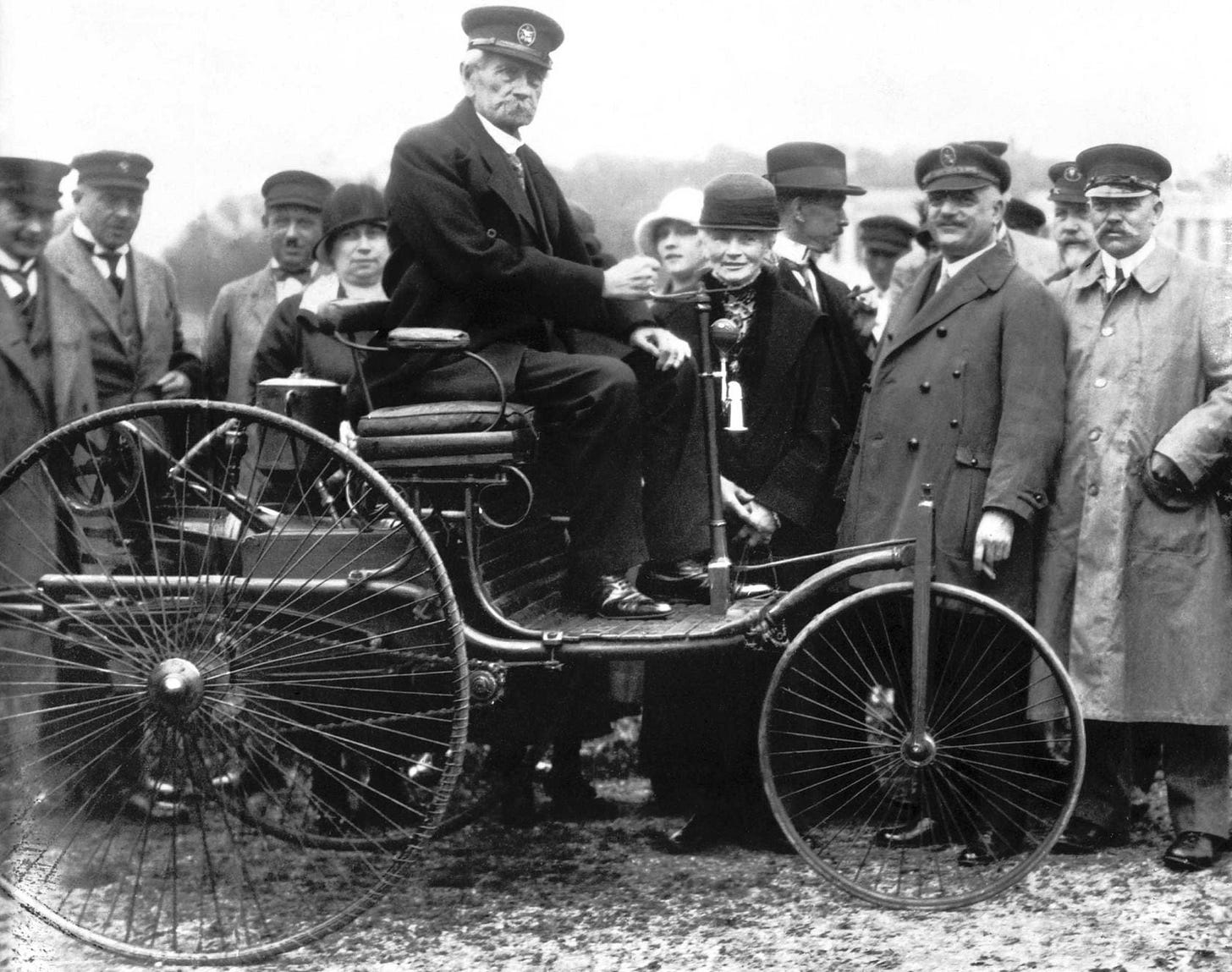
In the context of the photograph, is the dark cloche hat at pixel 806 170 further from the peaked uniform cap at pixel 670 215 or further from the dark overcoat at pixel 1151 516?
the dark overcoat at pixel 1151 516

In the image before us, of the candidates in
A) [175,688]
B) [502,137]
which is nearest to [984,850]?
[175,688]

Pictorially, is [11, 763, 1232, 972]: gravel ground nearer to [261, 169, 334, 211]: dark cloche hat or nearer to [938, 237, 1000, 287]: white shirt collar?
[938, 237, 1000, 287]: white shirt collar

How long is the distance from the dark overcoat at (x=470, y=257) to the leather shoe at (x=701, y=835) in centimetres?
155

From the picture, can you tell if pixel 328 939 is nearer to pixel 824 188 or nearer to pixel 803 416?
pixel 803 416

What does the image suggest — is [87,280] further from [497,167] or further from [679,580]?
[679,580]

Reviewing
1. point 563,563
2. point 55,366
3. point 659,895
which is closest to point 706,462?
point 563,563

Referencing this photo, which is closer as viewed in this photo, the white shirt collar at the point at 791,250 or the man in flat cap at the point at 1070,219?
the white shirt collar at the point at 791,250

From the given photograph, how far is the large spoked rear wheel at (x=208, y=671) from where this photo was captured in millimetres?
3648

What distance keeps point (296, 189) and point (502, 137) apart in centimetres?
131

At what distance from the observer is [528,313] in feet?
13.5

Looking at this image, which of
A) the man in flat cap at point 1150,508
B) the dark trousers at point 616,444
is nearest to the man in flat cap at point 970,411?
the man in flat cap at point 1150,508

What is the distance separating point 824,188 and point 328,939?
289 cm

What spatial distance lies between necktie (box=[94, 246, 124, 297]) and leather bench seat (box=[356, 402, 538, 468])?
1384 millimetres

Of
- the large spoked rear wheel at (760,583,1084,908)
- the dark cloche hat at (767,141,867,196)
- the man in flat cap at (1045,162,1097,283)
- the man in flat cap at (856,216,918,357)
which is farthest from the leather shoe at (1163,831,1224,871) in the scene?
the man in flat cap at (856,216,918,357)
